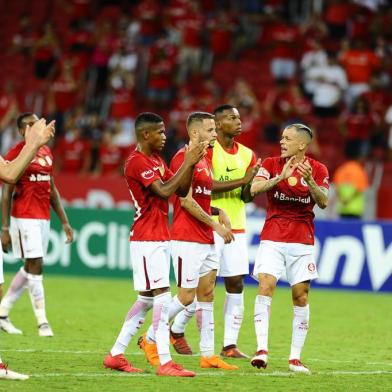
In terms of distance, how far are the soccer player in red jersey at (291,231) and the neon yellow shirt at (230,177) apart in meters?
0.98

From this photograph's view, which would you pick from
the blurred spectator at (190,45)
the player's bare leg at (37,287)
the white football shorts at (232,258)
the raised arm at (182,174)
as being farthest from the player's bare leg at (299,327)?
the blurred spectator at (190,45)

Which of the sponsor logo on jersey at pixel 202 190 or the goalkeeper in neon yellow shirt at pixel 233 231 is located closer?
the sponsor logo on jersey at pixel 202 190

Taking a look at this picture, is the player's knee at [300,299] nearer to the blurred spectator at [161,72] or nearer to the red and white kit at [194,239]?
the red and white kit at [194,239]

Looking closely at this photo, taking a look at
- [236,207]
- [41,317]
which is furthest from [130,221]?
[236,207]

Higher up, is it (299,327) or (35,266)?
(35,266)

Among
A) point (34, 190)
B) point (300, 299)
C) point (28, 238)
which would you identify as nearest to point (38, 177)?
point (34, 190)

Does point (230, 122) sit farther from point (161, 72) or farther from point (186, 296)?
point (161, 72)

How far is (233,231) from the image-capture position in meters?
12.6

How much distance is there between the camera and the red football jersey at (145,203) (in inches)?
428

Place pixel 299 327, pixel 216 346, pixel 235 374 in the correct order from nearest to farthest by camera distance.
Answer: pixel 235 374, pixel 299 327, pixel 216 346

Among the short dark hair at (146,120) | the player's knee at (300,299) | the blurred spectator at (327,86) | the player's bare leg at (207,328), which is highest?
the blurred spectator at (327,86)

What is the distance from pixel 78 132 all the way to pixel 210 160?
1568cm

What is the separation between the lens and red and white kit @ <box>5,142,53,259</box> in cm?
1434

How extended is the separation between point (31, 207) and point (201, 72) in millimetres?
15658
